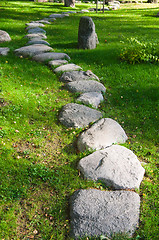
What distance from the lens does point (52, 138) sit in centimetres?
414

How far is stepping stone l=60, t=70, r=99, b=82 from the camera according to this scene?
19.9ft

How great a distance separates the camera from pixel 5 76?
5.77 m

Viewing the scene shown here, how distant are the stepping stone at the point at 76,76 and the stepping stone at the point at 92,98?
891 mm

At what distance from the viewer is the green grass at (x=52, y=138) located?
9.22ft

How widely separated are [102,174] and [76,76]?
3567 mm

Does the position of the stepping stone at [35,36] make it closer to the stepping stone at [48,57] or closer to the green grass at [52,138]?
the green grass at [52,138]

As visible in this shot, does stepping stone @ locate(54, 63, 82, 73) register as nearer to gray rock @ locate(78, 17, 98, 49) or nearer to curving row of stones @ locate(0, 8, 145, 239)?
curving row of stones @ locate(0, 8, 145, 239)

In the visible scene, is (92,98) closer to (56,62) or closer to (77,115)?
(77,115)

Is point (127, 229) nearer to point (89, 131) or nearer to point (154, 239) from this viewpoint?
point (154, 239)

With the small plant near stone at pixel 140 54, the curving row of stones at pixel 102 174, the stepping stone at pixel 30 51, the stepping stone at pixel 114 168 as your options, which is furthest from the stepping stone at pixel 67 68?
the stepping stone at pixel 114 168

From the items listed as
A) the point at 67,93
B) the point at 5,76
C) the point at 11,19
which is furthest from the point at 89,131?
the point at 11,19

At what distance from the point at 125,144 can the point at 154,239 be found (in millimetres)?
1786

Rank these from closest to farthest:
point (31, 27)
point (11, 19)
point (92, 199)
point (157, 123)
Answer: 1. point (92, 199)
2. point (157, 123)
3. point (31, 27)
4. point (11, 19)

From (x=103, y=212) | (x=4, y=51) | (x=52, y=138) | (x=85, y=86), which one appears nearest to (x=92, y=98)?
(x=85, y=86)
